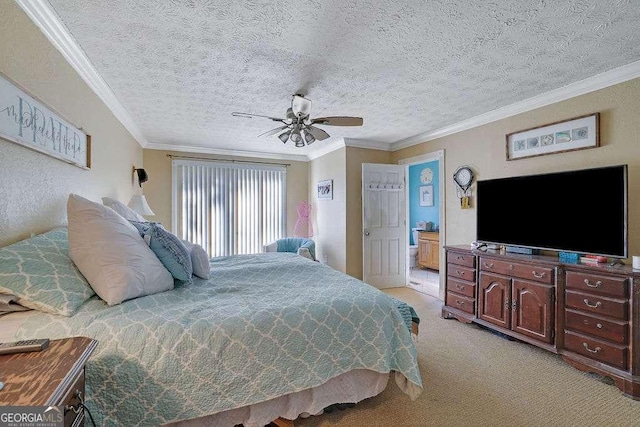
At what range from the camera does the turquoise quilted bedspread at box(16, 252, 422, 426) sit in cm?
123

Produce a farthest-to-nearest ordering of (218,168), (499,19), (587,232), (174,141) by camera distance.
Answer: (218,168)
(174,141)
(587,232)
(499,19)

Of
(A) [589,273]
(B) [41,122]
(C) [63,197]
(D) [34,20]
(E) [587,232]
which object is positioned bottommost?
(A) [589,273]

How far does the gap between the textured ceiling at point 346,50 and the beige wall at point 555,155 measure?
281 millimetres

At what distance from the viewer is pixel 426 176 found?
6.55 m

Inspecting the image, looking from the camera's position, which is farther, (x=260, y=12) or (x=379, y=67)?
(x=379, y=67)

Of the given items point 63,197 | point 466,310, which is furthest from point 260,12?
point 466,310

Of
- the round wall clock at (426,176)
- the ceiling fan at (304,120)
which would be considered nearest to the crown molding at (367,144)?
the ceiling fan at (304,120)

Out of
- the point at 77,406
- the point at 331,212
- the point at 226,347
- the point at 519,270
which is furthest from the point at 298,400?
the point at 331,212

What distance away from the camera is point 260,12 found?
5.60ft

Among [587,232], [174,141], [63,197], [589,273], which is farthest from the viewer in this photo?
[174,141]

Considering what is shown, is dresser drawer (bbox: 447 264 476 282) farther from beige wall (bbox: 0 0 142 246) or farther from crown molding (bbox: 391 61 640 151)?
beige wall (bbox: 0 0 142 246)

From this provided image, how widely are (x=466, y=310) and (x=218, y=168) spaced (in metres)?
4.44

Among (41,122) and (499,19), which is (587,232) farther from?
(41,122)

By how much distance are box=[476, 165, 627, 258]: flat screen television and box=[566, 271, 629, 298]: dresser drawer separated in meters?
0.24
